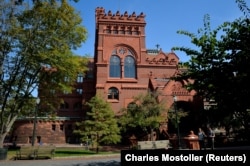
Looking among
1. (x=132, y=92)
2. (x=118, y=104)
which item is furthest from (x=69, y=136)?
(x=132, y=92)

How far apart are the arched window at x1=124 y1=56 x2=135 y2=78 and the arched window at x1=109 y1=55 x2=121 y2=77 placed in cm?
112

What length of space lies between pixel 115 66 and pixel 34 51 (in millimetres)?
21661

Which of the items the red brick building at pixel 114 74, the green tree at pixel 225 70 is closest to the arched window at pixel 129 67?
the red brick building at pixel 114 74

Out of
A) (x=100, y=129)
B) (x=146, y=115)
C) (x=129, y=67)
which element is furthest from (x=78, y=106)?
(x=100, y=129)

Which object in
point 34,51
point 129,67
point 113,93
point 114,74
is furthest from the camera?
point 129,67

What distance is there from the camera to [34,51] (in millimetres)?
24516

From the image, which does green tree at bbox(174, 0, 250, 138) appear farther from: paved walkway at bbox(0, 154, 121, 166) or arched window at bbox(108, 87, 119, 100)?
arched window at bbox(108, 87, 119, 100)

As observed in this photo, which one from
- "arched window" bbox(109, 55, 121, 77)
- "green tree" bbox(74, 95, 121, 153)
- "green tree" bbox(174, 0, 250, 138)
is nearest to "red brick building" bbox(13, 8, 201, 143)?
"arched window" bbox(109, 55, 121, 77)

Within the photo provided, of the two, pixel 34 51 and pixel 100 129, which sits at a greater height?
pixel 34 51

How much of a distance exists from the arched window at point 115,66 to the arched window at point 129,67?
3.66 feet

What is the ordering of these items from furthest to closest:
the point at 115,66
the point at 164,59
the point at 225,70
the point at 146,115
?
the point at 164,59
the point at 115,66
the point at 146,115
the point at 225,70

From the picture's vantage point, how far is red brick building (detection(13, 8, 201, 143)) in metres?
41.5

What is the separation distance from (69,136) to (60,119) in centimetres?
285

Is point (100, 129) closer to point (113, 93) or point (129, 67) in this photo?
point (113, 93)
